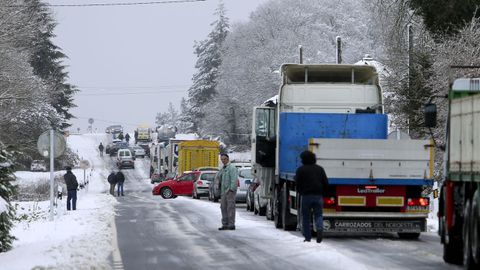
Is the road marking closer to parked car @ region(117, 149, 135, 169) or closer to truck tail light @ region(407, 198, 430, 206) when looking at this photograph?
truck tail light @ region(407, 198, 430, 206)

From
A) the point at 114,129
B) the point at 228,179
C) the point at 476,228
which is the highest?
the point at 114,129

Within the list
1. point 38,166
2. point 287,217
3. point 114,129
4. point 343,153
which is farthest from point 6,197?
point 114,129

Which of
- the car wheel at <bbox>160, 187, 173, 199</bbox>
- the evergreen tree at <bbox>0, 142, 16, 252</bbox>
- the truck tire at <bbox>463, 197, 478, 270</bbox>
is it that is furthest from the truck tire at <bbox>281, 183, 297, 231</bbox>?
the car wheel at <bbox>160, 187, 173, 199</bbox>

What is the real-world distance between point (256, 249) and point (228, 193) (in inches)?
238

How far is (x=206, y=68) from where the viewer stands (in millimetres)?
135250

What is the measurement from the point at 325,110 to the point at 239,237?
4862 millimetres

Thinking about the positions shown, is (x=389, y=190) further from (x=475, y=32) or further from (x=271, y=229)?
(x=475, y=32)

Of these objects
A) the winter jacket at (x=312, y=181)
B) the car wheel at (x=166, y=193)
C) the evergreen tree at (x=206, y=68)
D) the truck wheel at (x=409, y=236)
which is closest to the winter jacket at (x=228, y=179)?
the truck wheel at (x=409, y=236)

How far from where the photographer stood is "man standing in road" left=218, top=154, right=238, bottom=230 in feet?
78.3

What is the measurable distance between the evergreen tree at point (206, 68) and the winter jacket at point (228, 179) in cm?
10791

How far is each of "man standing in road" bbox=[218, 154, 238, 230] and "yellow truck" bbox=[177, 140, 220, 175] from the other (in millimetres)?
37873

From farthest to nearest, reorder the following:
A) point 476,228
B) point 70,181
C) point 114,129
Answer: point 114,129 < point 70,181 < point 476,228

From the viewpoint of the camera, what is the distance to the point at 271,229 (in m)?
23.6

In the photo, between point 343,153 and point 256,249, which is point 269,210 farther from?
point 256,249
